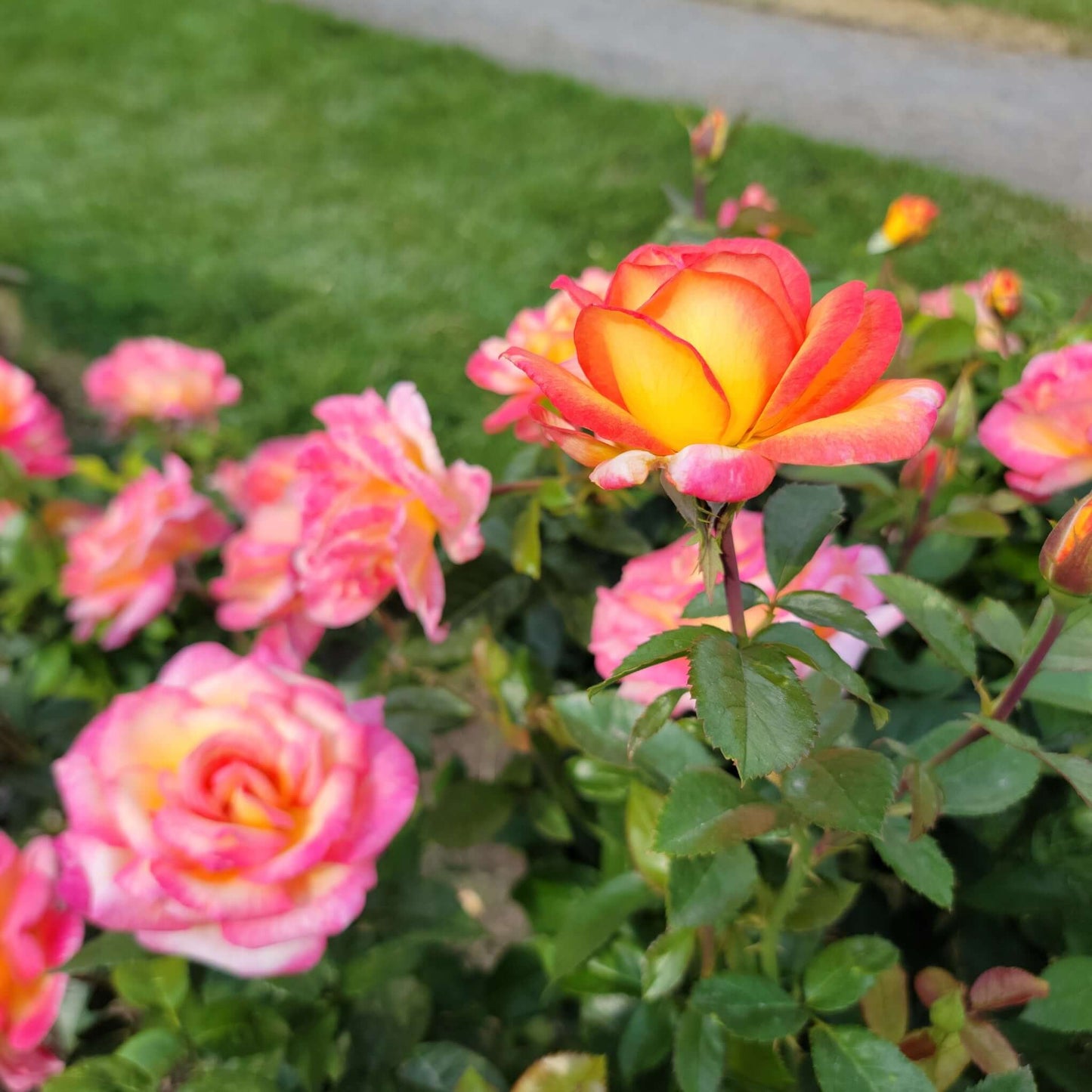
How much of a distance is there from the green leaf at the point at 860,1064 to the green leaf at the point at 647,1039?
0.12 metres

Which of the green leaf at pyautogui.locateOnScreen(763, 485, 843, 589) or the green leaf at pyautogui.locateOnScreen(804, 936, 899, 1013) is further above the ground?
the green leaf at pyautogui.locateOnScreen(763, 485, 843, 589)

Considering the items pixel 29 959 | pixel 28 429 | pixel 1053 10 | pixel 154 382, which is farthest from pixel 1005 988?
pixel 1053 10

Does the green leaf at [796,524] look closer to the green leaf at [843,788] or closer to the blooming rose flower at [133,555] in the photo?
the green leaf at [843,788]

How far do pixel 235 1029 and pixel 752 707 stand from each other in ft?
1.24

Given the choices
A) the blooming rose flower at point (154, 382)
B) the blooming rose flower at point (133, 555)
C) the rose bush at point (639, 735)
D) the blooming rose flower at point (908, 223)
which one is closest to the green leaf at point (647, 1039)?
the rose bush at point (639, 735)

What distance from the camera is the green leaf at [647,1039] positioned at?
49cm

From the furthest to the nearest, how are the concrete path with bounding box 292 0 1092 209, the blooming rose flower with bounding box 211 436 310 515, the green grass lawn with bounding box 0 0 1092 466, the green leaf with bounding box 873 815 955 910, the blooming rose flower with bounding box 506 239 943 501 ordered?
1. the concrete path with bounding box 292 0 1092 209
2. the green grass lawn with bounding box 0 0 1092 466
3. the blooming rose flower with bounding box 211 436 310 515
4. the green leaf with bounding box 873 815 955 910
5. the blooming rose flower with bounding box 506 239 943 501

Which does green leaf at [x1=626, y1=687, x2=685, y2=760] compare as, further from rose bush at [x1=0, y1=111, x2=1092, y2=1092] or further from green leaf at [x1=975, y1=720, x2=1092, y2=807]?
green leaf at [x1=975, y1=720, x2=1092, y2=807]

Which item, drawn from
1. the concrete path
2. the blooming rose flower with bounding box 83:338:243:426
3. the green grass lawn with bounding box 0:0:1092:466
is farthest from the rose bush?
the concrete path

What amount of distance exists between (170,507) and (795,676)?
569 mm

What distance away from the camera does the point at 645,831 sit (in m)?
0.48

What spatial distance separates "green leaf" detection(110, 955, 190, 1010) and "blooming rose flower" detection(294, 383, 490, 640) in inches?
8.3

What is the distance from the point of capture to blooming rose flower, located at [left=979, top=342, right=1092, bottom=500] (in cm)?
45

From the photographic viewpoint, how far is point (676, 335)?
0.28 m
